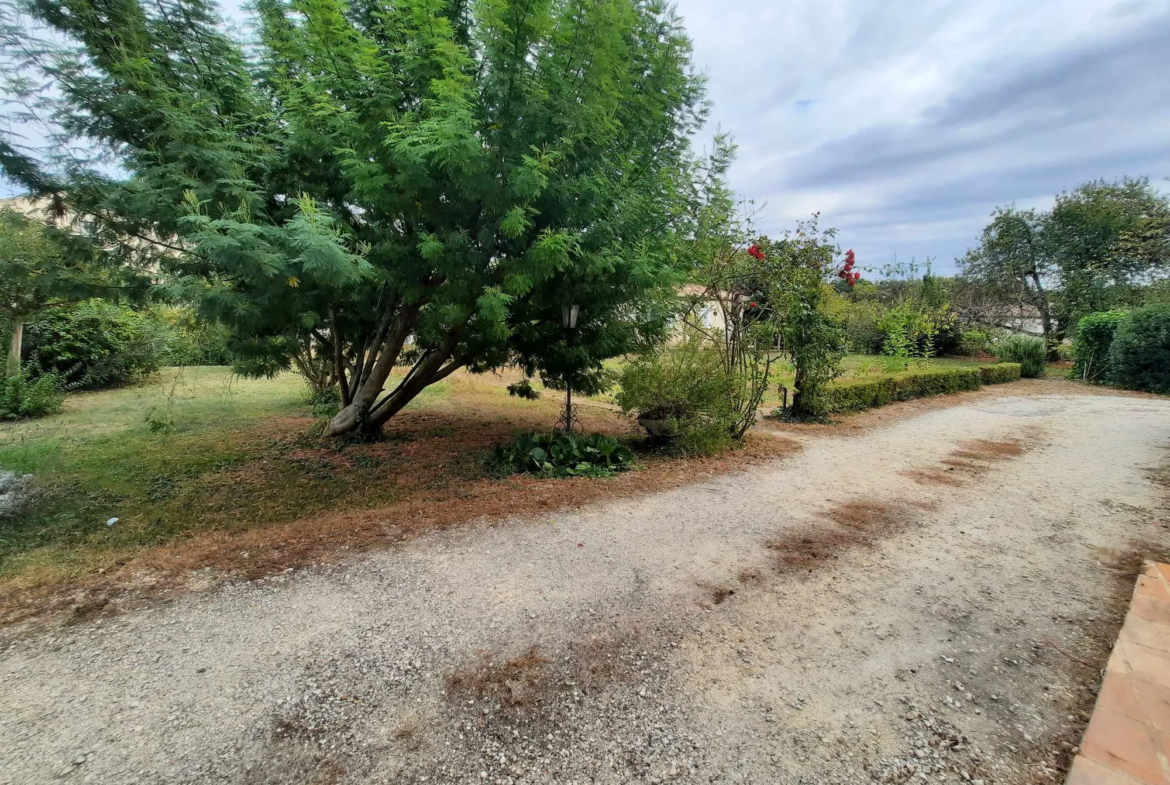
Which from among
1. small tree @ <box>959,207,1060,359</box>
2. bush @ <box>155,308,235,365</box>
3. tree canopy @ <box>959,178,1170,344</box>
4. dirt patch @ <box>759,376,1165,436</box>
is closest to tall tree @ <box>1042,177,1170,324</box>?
tree canopy @ <box>959,178,1170,344</box>

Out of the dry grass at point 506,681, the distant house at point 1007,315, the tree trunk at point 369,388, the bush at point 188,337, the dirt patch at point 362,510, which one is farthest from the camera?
the distant house at point 1007,315

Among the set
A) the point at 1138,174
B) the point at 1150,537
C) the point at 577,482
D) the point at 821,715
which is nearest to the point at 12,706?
the point at 821,715

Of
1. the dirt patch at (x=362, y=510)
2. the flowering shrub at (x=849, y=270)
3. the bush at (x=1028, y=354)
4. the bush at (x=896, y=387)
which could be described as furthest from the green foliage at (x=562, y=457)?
the bush at (x=1028, y=354)

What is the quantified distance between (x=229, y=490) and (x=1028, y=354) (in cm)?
2231

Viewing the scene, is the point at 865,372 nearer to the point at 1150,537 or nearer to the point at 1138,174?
the point at 1150,537

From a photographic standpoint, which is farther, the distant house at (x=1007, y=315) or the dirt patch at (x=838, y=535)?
the distant house at (x=1007, y=315)

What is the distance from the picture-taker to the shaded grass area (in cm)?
319

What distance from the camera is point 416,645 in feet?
7.76

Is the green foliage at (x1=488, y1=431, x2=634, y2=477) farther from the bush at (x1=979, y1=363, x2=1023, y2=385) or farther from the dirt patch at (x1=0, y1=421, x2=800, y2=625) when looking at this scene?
the bush at (x1=979, y1=363, x2=1023, y2=385)

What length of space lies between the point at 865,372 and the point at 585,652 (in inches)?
487

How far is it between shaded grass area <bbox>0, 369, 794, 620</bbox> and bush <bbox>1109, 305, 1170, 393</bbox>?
13677mm

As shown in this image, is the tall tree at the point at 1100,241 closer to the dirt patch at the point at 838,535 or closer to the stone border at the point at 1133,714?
the dirt patch at the point at 838,535

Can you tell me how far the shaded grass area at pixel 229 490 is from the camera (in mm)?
3191

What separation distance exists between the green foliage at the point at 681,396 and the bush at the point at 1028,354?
16.0 metres
